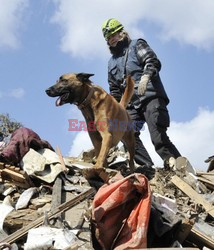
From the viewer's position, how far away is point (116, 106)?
654 cm

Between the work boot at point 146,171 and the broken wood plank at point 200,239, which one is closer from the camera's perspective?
the broken wood plank at point 200,239

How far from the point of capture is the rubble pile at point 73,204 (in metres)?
4.39

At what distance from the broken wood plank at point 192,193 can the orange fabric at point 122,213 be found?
5.19 ft

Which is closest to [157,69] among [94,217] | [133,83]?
[133,83]

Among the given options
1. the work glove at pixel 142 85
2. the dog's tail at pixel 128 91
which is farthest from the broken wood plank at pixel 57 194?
the work glove at pixel 142 85

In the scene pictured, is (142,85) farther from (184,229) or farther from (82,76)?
(184,229)

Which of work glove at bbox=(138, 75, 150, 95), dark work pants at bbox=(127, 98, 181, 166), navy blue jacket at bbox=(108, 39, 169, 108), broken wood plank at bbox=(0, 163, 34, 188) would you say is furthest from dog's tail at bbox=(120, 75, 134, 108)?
broken wood plank at bbox=(0, 163, 34, 188)

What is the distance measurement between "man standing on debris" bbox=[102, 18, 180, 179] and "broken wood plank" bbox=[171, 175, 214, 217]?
853 mm

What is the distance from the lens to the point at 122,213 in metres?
4.40

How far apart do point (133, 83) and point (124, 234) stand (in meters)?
3.34

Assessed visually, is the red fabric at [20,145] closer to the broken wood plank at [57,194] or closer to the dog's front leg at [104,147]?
the broken wood plank at [57,194]

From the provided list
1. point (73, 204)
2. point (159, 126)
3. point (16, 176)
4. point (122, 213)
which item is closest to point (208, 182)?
point (159, 126)

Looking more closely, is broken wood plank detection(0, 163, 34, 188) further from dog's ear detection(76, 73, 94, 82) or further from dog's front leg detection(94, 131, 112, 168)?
dog's ear detection(76, 73, 94, 82)

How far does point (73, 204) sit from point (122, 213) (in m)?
0.86
